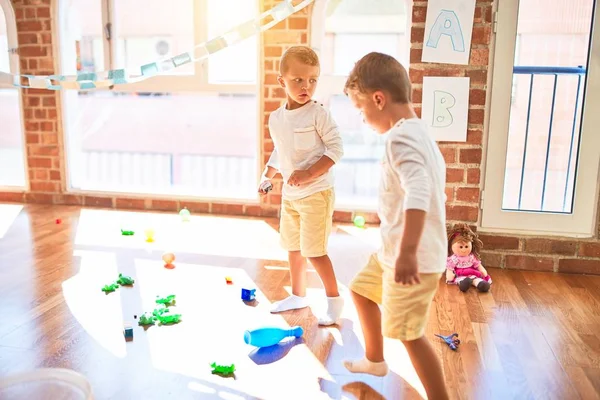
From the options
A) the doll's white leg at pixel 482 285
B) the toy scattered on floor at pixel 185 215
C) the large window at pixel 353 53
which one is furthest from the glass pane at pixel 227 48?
the doll's white leg at pixel 482 285

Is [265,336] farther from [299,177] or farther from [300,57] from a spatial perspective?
[300,57]

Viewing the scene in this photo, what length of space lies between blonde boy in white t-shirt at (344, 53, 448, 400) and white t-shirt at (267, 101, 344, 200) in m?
0.51

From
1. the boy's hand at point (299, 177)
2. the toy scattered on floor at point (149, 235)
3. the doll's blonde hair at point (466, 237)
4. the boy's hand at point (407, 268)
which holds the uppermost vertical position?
the boy's hand at point (299, 177)

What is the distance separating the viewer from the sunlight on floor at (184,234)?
279 centimetres

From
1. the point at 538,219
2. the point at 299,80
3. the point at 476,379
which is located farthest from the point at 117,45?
the point at 476,379

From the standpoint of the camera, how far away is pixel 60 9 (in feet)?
12.3

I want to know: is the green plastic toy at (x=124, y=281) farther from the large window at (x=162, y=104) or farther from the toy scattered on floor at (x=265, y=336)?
the large window at (x=162, y=104)

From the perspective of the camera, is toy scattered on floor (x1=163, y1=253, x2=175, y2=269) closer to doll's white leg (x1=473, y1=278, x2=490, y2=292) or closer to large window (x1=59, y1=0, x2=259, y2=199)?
large window (x1=59, y1=0, x2=259, y2=199)

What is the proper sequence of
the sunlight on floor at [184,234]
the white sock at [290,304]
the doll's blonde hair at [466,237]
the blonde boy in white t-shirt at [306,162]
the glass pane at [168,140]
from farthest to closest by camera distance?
the glass pane at [168,140]
the sunlight on floor at [184,234]
the doll's blonde hair at [466,237]
the white sock at [290,304]
the blonde boy in white t-shirt at [306,162]

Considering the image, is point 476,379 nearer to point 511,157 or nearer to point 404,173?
point 404,173

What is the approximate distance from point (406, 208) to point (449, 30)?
66.7 inches

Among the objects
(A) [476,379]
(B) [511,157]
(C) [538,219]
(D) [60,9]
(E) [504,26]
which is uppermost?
(D) [60,9]

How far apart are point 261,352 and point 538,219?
1644 millimetres

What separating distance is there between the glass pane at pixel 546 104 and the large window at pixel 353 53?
774mm
